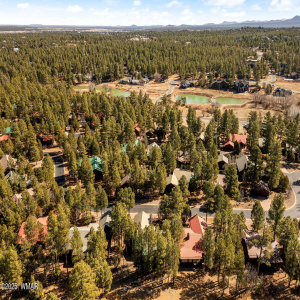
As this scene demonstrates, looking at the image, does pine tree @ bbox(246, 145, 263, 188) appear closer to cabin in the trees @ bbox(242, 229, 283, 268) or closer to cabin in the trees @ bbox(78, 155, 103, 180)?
cabin in the trees @ bbox(242, 229, 283, 268)

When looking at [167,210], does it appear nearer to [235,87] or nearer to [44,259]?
[44,259]

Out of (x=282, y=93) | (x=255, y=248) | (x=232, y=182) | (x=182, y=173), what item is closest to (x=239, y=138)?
(x=182, y=173)

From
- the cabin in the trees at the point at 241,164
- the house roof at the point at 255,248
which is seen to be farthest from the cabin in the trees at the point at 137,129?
the house roof at the point at 255,248

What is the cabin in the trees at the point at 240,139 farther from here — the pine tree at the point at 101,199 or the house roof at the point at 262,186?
the pine tree at the point at 101,199

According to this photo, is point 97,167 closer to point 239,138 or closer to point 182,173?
point 182,173

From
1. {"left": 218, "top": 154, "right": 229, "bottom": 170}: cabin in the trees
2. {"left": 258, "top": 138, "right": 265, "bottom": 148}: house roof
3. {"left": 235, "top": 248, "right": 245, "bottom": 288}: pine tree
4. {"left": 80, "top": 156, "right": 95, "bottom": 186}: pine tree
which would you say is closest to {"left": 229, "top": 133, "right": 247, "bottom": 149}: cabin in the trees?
{"left": 258, "top": 138, "right": 265, "bottom": 148}: house roof

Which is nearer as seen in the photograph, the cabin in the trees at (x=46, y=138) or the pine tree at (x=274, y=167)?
the pine tree at (x=274, y=167)
